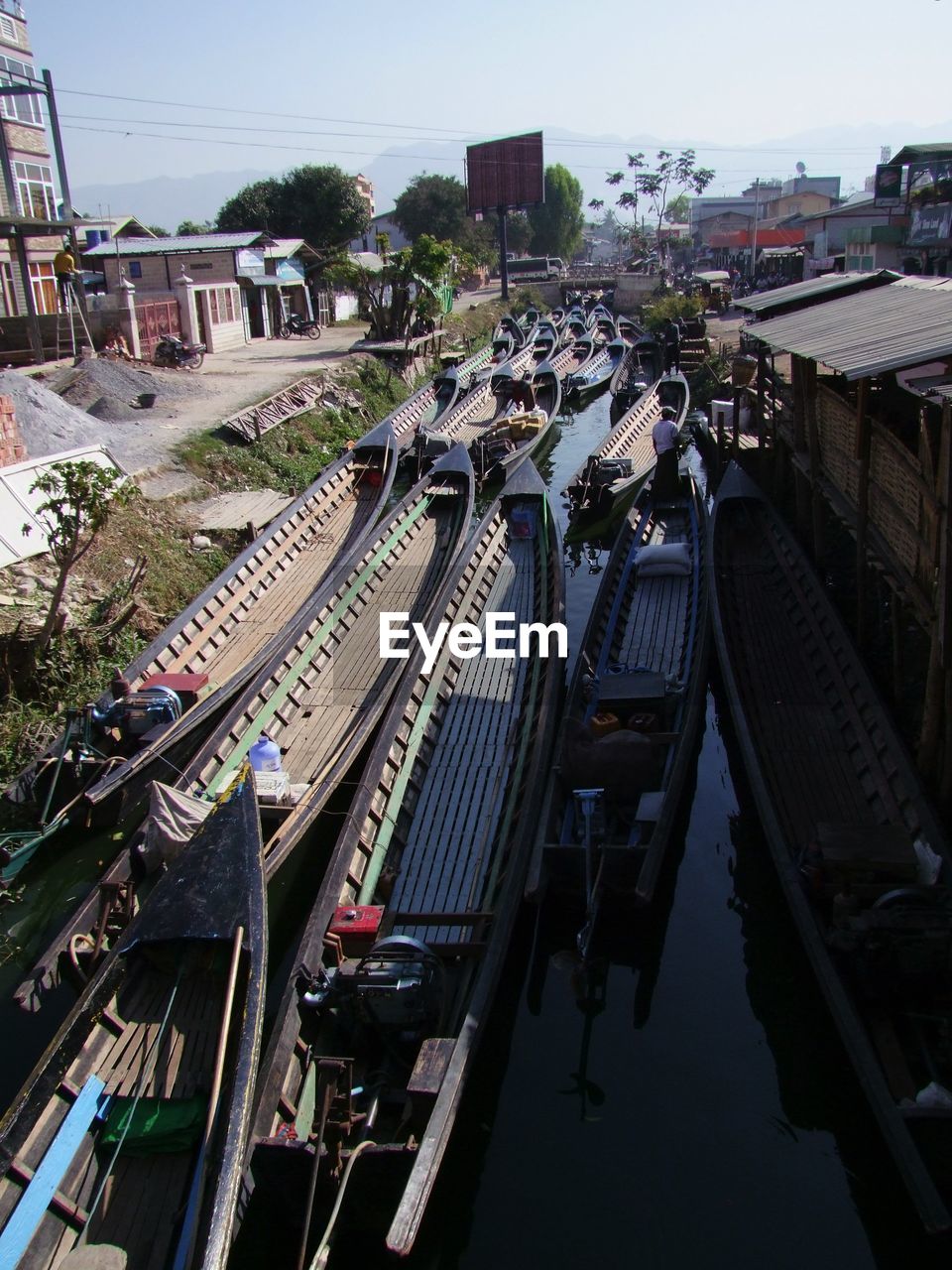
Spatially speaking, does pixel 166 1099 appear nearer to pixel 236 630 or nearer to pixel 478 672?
pixel 478 672

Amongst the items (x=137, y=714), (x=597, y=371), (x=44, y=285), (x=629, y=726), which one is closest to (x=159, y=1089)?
(x=137, y=714)

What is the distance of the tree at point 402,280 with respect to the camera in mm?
35375

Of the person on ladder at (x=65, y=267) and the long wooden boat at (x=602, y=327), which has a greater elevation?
the person on ladder at (x=65, y=267)

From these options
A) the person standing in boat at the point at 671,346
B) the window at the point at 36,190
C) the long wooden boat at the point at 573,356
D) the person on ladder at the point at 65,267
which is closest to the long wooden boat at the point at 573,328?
the long wooden boat at the point at 573,356

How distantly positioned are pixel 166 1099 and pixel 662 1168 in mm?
3567

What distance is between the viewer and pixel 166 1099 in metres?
6.75

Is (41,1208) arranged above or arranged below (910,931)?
below

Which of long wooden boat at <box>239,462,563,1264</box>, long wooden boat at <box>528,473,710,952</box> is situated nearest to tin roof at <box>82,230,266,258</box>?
long wooden boat at <box>528,473,710,952</box>

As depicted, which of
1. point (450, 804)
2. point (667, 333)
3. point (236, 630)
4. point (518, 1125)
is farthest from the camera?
point (667, 333)

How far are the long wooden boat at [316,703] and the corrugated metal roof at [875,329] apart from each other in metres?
6.18

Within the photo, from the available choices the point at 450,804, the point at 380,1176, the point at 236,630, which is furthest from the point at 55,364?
the point at 380,1176

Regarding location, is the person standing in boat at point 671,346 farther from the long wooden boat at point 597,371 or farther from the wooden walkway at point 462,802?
the wooden walkway at point 462,802

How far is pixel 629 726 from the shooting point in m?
10.6

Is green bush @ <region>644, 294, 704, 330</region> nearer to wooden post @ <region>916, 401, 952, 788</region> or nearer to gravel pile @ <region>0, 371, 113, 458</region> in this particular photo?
gravel pile @ <region>0, 371, 113, 458</region>
